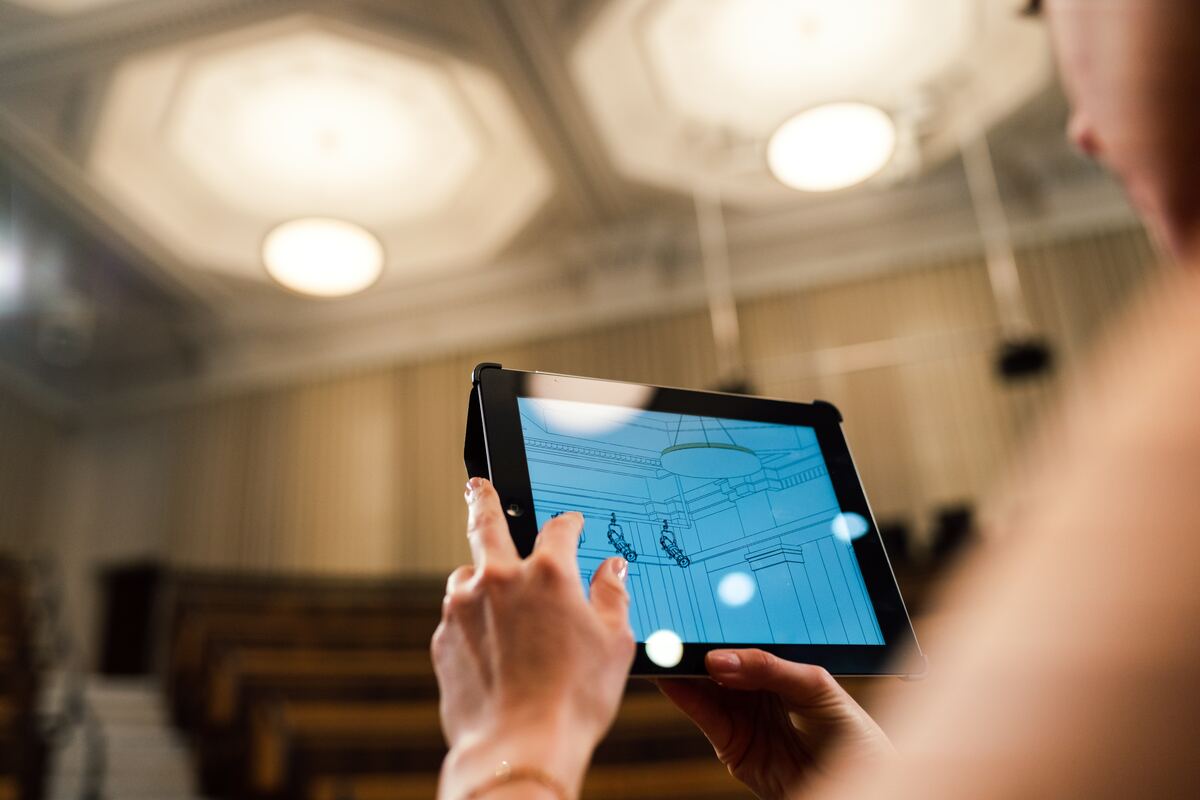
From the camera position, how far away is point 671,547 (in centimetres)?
70

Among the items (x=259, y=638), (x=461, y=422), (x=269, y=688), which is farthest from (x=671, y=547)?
(x=461, y=422)

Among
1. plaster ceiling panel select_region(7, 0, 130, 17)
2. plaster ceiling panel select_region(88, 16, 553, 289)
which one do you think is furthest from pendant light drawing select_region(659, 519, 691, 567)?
plaster ceiling panel select_region(7, 0, 130, 17)

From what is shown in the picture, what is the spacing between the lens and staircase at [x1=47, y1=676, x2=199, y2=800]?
282 cm

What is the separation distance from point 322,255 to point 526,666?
439cm

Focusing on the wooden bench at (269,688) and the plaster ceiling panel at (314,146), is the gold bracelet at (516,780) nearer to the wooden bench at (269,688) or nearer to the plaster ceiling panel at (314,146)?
the wooden bench at (269,688)

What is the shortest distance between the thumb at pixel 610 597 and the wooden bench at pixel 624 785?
4.78 feet

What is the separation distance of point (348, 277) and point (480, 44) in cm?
140

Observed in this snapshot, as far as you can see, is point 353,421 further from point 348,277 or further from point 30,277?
point 30,277

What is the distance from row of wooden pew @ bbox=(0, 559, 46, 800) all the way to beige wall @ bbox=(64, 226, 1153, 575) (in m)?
2.29

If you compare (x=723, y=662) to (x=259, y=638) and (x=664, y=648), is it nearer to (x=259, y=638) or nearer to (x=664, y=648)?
(x=664, y=648)

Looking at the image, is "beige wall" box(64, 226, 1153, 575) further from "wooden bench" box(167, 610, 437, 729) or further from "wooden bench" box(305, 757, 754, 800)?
"wooden bench" box(305, 757, 754, 800)

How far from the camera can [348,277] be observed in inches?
185

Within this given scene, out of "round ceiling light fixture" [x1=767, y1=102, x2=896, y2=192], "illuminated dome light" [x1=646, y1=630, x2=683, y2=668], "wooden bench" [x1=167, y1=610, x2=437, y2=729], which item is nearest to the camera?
"illuminated dome light" [x1=646, y1=630, x2=683, y2=668]

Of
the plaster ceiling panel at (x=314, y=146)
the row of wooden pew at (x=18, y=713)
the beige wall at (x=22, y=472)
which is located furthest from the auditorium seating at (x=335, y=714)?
the beige wall at (x=22, y=472)
